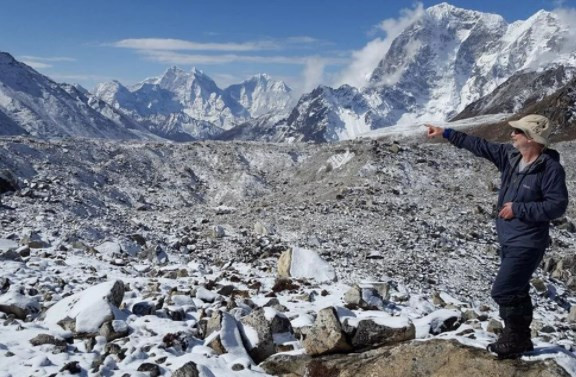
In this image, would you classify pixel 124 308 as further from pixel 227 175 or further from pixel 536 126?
pixel 227 175

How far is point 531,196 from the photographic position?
7.62 metres

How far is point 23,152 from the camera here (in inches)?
1757

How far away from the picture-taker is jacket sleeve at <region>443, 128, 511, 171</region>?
846cm

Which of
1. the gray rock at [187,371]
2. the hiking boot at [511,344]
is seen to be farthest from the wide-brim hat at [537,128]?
the gray rock at [187,371]

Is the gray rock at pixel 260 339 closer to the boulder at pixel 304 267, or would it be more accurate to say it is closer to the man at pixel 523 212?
the man at pixel 523 212

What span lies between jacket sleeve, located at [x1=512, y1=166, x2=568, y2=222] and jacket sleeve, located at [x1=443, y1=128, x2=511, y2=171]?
3.44 feet

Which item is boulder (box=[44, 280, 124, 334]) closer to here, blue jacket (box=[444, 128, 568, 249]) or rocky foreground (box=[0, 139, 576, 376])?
rocky foreground (box=[0, 139, 576, 376])

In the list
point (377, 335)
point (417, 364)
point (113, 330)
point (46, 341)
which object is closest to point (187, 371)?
point (113, 330)

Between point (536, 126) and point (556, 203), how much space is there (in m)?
1.16

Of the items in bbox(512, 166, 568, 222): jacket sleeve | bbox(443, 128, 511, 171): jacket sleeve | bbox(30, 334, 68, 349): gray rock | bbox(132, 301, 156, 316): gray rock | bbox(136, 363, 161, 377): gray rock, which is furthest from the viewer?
bbox(132, 301, 156, 316): gray rock

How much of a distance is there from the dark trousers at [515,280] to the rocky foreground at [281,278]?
816mm

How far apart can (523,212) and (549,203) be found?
356 millimetres

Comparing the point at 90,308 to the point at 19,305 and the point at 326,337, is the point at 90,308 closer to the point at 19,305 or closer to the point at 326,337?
the point at 19,305

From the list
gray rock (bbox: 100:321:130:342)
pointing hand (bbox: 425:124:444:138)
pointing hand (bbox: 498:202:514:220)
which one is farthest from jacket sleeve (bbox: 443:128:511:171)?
gray rock (bbox: 100:321:130:342)
